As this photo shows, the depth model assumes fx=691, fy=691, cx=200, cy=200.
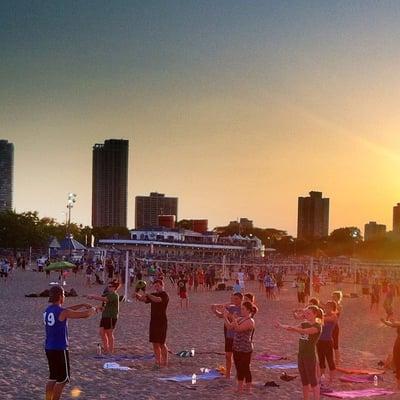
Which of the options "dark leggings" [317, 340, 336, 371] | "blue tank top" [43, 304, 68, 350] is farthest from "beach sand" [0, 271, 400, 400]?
"blue tank top" [43, 304, 68, 350]

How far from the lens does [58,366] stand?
9.80 meters

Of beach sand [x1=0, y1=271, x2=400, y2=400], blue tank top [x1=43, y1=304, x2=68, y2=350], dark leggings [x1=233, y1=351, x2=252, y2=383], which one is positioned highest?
blue tank top [x1=43, y1=304, x2=68, y2=350]

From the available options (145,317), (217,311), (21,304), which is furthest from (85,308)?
(21,304)

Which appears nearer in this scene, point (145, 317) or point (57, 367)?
point (57, 367)

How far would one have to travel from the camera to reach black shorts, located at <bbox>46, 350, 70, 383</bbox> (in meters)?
9.80

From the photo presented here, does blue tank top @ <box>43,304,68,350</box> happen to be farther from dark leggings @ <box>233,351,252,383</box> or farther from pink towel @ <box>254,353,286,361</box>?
pink towel @ <box>254,353,286,361</box>

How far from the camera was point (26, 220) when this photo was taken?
405 feet

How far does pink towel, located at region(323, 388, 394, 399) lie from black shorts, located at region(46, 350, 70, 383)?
16.3 feet

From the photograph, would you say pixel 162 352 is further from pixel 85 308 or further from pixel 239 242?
pixel 239 242

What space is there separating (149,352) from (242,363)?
5108mm

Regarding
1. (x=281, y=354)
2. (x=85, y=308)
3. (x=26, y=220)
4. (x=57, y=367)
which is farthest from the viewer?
(x=26, y=220)

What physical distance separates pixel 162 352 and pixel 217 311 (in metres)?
2.60

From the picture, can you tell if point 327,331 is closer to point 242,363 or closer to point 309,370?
point 242,363

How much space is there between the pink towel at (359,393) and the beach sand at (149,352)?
297 millimetres
